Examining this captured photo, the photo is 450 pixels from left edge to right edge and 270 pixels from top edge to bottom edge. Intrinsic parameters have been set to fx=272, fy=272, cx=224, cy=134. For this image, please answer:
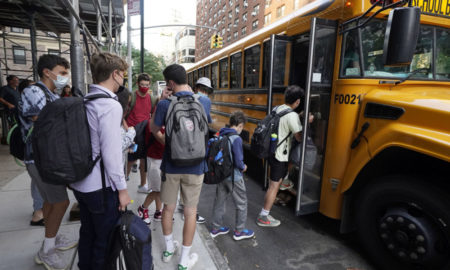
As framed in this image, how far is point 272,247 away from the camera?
282 cm

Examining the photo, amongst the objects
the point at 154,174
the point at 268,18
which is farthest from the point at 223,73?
the point at 268,18

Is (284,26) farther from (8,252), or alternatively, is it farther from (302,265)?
(8,252)

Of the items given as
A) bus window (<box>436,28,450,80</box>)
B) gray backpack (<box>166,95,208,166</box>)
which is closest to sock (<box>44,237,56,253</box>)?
gray backpack (<box>166,95,208,166</box>)

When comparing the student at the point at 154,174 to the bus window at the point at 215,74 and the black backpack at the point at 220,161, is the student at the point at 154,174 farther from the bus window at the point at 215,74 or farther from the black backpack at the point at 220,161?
the bus window at the point at 215,74

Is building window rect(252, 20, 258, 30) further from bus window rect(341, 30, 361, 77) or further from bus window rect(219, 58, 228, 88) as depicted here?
bus window rect(341, 30, 361, 77)

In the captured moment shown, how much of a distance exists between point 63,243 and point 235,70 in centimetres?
429

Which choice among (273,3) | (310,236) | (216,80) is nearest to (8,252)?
(310,236)

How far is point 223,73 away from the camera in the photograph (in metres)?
6.42

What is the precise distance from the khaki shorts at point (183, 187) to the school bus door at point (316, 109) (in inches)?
47.8

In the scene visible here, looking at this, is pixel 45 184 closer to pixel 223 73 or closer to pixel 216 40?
pixel 223 73

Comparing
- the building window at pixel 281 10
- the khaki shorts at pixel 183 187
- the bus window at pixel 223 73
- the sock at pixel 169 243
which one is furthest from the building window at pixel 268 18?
the sock at pixel 169 243

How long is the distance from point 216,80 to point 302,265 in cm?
526

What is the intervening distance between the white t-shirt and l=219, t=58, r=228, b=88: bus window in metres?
3.32

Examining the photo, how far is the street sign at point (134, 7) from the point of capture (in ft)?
26.5
